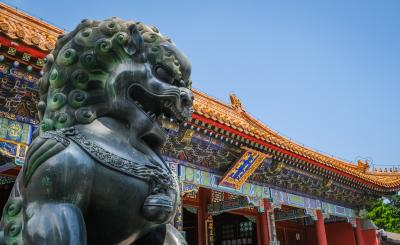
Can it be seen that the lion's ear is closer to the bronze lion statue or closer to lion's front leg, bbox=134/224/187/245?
the bronze lion statue

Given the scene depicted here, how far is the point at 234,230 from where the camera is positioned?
37.3 feet

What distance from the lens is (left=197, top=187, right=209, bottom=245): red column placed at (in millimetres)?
10034

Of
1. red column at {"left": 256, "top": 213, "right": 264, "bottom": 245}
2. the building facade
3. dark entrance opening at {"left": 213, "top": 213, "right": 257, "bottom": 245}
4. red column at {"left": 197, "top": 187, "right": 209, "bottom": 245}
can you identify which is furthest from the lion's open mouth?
dark entrance opening at {"left": 213, "top": 213, "right": 257, "bottom": 245}

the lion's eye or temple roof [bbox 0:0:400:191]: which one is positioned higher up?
temple roof [bbox 0:0:400:191]

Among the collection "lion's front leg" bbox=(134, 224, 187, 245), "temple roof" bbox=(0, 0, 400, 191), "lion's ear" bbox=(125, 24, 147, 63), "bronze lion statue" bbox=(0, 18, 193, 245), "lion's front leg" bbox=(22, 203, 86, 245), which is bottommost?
"lion's front leg" bbox=(134, 224, 187, 245)

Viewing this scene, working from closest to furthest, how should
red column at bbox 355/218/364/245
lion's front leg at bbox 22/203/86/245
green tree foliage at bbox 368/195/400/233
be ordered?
lion's front leg at bbox 22/203/86/245, red column at bbox 355/218/364/245, green tree foliage at bbox 368/195/400/233

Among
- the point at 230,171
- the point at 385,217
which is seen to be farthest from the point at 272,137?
the point at 385,217

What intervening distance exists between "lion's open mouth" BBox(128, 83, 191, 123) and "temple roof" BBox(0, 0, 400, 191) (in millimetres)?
3036

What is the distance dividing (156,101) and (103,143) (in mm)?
273

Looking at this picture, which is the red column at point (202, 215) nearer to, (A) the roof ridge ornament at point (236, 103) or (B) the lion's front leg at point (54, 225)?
(A) the roof ridge ornament at point (236, 103)

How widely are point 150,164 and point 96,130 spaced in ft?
0.76

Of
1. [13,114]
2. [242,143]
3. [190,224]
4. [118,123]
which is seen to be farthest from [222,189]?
[118,123]

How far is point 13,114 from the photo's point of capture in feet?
16.4

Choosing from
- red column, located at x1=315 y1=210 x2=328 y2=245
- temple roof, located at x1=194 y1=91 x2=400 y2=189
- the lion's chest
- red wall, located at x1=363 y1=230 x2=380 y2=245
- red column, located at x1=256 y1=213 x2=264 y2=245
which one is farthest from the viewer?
red wall, located at x1=363 y1=230 x2=380 y2=245
